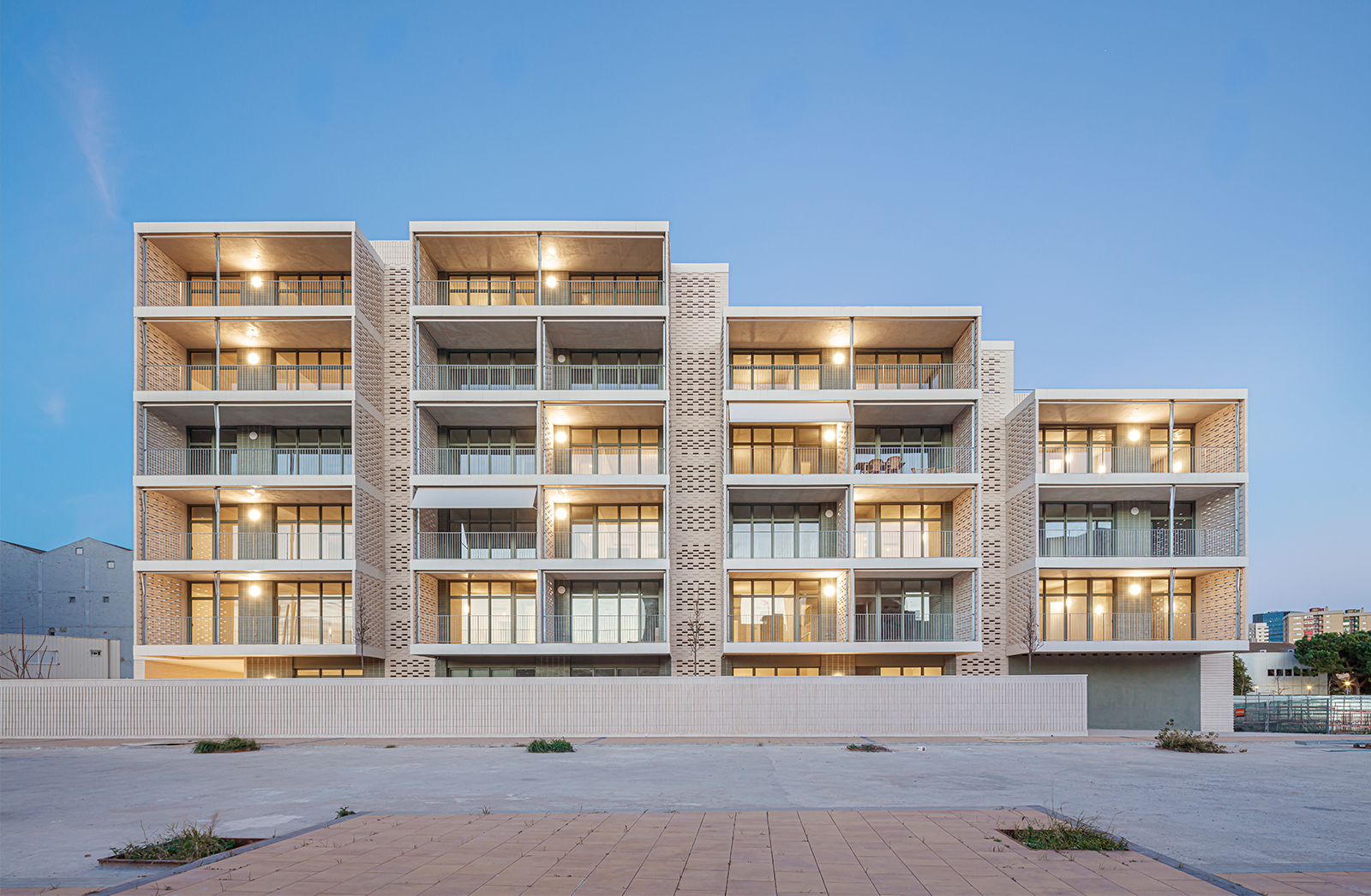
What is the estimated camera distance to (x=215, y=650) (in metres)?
26.7

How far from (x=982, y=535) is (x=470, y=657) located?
717 inches

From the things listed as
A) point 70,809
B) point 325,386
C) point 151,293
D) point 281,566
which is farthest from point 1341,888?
point 151,293

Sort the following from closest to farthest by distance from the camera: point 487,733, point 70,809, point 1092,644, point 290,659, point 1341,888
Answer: point 1341,888, point 70,809, point 487,733, point 1092,644, point 290,659

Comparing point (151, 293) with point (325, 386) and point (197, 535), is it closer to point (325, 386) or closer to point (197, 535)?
point (325, 386)

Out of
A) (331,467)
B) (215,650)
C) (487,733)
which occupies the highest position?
(331,467)

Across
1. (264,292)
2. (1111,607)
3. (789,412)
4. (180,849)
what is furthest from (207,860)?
(1111,607)

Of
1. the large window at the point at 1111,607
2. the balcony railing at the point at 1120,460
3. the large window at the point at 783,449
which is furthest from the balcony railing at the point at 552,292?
the large window at the point at 1111,607

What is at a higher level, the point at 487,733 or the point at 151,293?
the point at 151,293

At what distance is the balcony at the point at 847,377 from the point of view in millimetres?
28953

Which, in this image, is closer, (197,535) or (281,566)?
(281,566)

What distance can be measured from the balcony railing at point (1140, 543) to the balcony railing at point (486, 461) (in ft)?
57.6

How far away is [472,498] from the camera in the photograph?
27.6 meters

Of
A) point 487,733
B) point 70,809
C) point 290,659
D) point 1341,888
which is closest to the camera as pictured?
point 1341,888

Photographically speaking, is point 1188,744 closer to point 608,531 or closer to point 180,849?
point 608,531
